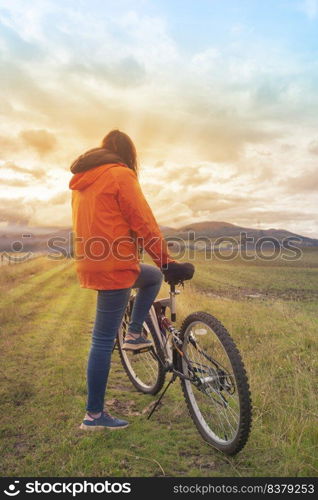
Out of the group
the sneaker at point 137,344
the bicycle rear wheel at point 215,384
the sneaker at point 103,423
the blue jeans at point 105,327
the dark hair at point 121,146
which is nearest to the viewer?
the bicycle rear wheel at point 215,384

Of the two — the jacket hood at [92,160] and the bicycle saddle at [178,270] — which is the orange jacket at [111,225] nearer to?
the jacket hood at [92,160]

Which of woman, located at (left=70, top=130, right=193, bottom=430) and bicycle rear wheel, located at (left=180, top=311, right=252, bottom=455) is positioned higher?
woman, located at (left=70, top=130, right=193, bottom=430)

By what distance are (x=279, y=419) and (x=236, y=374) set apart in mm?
1266

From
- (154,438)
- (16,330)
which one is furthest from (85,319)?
(154,438)

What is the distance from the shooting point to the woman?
3.50 meters

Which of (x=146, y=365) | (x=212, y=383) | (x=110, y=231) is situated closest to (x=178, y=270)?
(x=110, y=231)

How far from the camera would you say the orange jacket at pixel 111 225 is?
3486 millimetres

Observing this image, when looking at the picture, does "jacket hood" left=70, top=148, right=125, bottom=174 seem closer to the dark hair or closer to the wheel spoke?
the dark hair

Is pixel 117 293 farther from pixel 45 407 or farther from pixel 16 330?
pixel 16 330

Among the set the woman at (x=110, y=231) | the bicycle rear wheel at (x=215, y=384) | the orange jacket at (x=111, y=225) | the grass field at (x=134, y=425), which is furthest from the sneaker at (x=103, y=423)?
the orange jacket at (x=111, y=225)

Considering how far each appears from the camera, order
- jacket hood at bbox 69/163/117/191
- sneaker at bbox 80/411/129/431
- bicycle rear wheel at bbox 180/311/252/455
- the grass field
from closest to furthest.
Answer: bicycle rear wheel at bbox 180/311/252/455, the grass field, jacket hood at bbox 69/163/117/191, sneaker at bbox 80/411/129/431

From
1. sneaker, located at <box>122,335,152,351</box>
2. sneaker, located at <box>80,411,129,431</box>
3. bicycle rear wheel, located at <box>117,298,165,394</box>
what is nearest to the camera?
sneaker, located at <box>80,411,129,431</box>

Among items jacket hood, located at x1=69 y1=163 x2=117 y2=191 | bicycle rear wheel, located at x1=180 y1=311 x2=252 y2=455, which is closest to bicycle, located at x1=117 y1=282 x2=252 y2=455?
bicycle rear wheel, located at x1=180 y1=311 x2=252 y2=455

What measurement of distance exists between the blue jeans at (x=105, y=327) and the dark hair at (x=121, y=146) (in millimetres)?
1101
